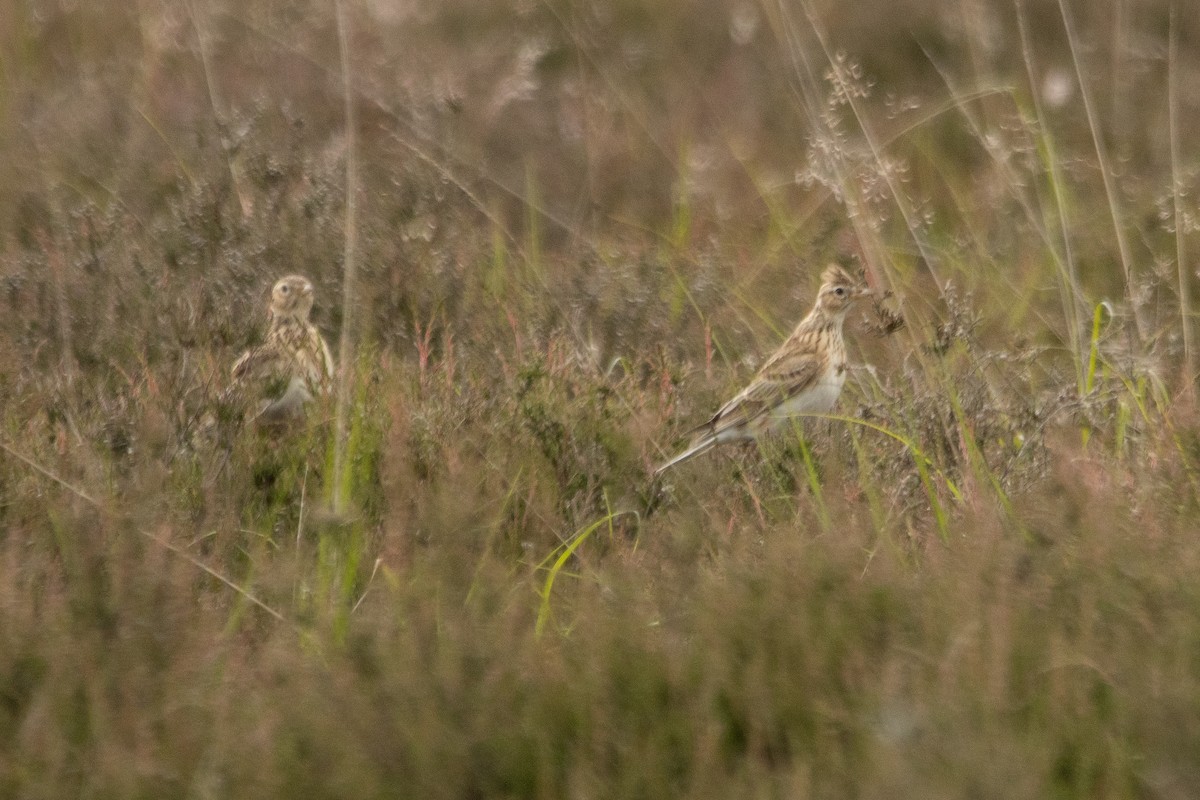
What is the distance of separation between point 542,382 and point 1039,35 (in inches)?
265

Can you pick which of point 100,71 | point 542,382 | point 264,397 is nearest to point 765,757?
point 542,382

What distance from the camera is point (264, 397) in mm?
4477

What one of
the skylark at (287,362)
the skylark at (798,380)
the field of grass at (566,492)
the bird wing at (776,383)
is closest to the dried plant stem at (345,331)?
the field of grass at (566,492)

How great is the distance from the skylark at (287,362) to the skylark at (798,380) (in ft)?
3.44

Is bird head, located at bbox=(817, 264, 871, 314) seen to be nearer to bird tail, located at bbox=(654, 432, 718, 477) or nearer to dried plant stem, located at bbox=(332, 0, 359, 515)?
bird tail, located at bbox=(654, 432, 718, 477)

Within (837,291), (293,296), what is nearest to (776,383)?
(837,291)

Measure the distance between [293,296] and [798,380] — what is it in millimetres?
1683

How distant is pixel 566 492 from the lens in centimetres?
422

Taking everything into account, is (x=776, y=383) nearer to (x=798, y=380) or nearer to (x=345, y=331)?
(x=798, y=380)

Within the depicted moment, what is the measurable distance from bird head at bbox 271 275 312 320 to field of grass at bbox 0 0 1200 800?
0.18 meters

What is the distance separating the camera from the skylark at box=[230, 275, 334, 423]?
172 inches

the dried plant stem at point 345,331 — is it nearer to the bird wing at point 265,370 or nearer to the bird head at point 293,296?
the bird wing at point 265,370

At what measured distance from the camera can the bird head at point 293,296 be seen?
18.0ft

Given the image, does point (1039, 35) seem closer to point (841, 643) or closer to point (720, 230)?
point (720, 230)
